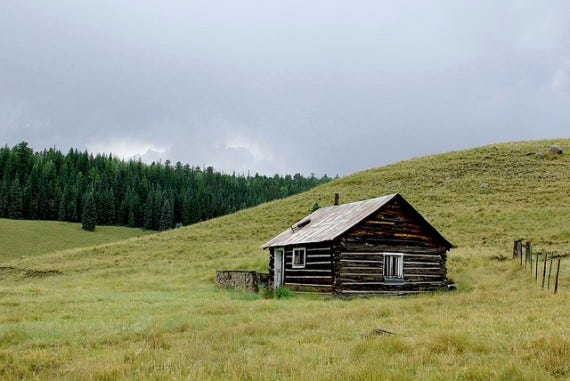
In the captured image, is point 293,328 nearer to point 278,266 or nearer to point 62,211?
point 278,266

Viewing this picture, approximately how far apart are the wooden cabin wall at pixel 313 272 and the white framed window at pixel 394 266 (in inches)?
118

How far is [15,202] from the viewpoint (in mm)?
104812

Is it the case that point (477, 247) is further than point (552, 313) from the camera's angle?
Yes

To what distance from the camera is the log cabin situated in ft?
81.3

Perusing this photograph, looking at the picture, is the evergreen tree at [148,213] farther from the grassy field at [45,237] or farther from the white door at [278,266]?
the white door at [278,266]

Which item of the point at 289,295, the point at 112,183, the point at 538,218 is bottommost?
the point at 289,295

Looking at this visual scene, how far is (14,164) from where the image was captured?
441 ft

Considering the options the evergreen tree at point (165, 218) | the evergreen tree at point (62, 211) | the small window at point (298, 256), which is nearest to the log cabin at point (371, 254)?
the small window at point (298, 256)

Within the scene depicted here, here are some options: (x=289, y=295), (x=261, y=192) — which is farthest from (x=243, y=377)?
(x=261, y=192)

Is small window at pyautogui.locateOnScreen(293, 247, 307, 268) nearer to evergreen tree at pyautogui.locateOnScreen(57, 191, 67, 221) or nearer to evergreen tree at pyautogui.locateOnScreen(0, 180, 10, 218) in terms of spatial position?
evergreen tree at pyautogui.locateOnScreen(57, 191, 67, 221)

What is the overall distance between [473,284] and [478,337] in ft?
53.6

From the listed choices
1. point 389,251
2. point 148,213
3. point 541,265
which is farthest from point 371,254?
point 148,213

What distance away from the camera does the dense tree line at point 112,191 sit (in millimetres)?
109812

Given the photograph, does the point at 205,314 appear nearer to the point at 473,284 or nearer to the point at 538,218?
the point at 473,284
